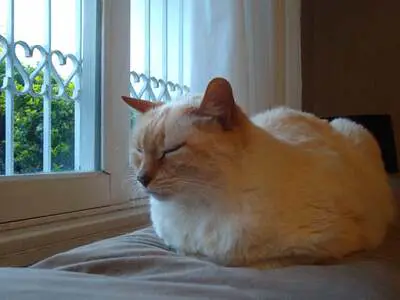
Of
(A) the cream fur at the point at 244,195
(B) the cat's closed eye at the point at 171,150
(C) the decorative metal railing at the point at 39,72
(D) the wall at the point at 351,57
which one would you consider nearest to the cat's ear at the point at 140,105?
(A) the cream fur at the point at 244,195

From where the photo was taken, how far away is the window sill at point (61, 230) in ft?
3.86

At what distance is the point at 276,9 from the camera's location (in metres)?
1.99

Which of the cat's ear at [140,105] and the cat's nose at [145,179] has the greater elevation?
the cat's ear at [140,105]

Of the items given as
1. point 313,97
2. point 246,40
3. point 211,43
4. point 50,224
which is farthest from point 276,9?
point 50,224

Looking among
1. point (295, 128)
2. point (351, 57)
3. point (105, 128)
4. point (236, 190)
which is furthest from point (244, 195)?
point (351, 57)

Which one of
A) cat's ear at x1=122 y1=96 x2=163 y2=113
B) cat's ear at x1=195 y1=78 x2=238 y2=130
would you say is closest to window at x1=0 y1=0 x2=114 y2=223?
cat's ear at x1=122 y1=96 x2=163 y2=113

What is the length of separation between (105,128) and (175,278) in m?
0.80

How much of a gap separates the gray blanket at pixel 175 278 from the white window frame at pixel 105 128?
43cm

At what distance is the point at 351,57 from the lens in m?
2.62

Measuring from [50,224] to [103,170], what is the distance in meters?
0.25

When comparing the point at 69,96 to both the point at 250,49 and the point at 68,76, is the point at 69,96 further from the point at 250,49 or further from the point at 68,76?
the point at 250,49

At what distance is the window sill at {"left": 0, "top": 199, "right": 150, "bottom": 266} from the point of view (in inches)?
46.3

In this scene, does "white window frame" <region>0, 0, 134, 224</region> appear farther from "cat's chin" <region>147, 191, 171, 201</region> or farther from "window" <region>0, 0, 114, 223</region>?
"cat's chin" <region>147, 191, 171, 201</region>

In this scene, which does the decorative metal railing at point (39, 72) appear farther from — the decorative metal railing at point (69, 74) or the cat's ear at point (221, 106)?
the cat's ear at point (221, 106)
